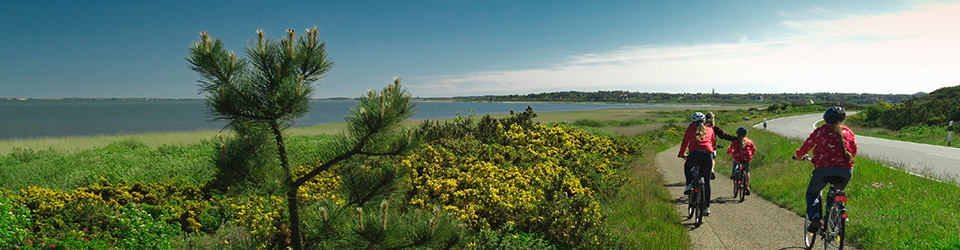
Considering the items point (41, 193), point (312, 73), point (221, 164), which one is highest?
point (312, 73)

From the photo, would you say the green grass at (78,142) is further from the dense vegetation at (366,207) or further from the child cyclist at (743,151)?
the child cyclist at (743,151)

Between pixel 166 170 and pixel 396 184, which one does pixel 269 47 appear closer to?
pixel 396 184

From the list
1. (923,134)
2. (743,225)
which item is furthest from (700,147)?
(923,134)

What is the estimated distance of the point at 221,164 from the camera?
8.85ft

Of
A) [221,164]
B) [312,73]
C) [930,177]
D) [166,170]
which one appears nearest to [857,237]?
[930,177]

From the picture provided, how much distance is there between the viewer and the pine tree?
2844mm

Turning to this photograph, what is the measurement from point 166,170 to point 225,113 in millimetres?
9288

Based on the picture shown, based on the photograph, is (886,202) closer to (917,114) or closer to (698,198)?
(698,198)

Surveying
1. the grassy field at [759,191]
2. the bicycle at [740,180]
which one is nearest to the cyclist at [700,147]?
the grassy field at [759,191]

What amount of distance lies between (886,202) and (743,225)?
2.64 meters

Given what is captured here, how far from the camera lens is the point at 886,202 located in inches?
300

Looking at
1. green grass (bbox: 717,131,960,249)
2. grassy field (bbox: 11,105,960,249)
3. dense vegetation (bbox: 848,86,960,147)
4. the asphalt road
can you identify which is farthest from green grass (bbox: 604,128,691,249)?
dense vegetation (bbox: 848,86,960,147)

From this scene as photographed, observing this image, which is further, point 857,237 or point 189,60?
point 857,237

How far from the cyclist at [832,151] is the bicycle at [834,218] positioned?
7 centimetres
